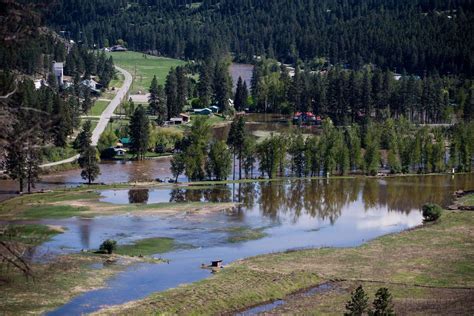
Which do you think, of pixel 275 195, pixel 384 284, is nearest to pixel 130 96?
pixel 275 195

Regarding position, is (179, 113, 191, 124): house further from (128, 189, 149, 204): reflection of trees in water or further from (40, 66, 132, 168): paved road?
(128, 189, 149, 204): reflection of trees in water

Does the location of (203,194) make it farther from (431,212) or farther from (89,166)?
(431,212)

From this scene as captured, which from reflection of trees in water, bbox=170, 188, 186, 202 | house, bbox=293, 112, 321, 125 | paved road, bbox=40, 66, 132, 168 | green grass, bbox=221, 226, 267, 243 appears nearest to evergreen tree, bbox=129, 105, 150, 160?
paved road, bbox=40, 66, 132, 168

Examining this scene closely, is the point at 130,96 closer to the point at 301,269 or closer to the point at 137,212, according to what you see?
the point at 137,212

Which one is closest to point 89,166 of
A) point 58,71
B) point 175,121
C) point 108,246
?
point 108,246

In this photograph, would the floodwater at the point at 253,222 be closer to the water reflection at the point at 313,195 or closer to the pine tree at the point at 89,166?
the water reflection at the point at 313,195

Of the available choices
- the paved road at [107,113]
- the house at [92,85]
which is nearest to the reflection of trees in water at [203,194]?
the paved road at [107,113]

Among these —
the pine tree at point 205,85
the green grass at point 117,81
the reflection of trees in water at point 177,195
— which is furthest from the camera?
the green grass at point 117,81
